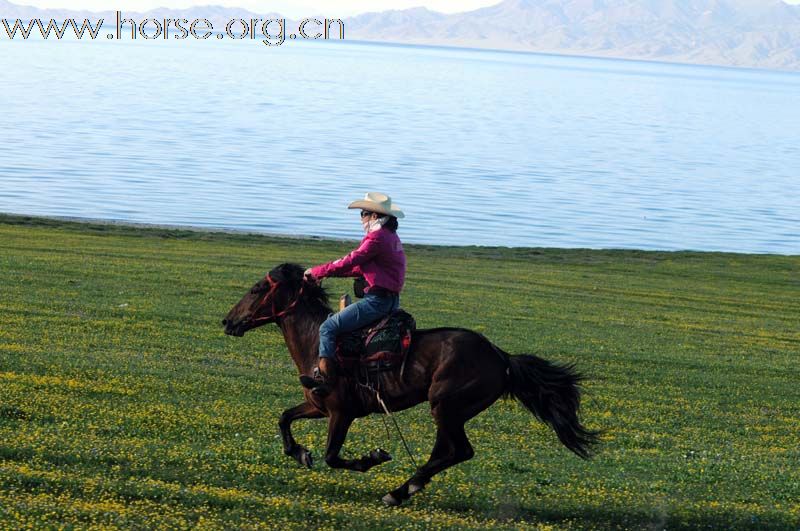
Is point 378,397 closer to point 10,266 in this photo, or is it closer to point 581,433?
point 581,433

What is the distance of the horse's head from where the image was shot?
12.1 m

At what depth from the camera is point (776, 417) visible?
20.6 meters

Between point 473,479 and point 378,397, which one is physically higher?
point 378,397

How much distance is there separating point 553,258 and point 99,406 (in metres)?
36.1

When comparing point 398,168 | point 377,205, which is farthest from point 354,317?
point 398,168

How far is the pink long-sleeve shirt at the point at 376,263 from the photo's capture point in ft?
36.3

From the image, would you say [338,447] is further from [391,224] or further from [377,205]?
[377,205]

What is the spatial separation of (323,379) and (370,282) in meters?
1.12

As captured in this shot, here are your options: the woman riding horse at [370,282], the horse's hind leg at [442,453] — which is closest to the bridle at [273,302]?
the woman riding horse at [370,282]

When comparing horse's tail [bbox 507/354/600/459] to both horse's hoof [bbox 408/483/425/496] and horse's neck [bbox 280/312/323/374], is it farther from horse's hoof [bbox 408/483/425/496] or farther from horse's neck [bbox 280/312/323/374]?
horse's neck [bbox 280/312/323/374]

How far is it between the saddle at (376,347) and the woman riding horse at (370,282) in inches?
3.6

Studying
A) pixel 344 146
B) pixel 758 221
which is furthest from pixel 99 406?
pixel 344 146

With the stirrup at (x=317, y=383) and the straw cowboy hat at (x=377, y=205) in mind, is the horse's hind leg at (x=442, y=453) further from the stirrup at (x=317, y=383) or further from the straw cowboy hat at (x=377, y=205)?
the straw cowboy hat at (x=377, y=205)

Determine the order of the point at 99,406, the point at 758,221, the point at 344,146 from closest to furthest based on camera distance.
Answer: the point at 99,406, the point at 758,221, the point at 344,146
